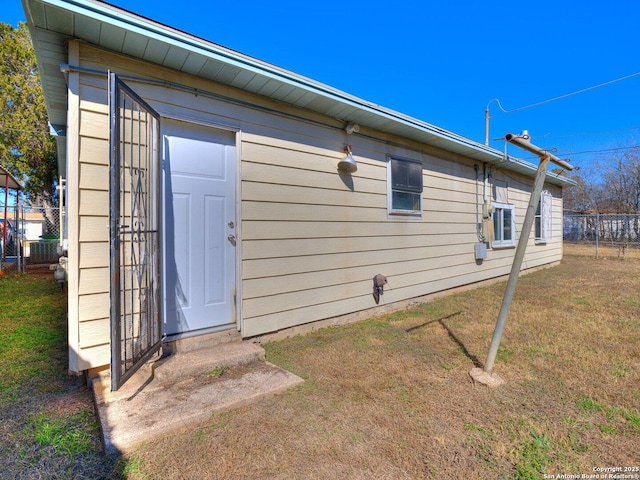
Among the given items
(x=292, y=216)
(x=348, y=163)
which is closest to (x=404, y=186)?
(x=348, y=163)

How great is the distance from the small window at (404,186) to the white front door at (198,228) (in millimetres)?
2381

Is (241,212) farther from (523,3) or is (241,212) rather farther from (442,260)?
(523,3)

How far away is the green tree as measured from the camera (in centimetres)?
1082

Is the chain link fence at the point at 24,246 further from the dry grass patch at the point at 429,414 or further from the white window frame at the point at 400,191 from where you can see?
the dry grass patch at the point at 429,414

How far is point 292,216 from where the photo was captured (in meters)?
3.53

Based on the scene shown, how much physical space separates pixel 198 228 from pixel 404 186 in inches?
120

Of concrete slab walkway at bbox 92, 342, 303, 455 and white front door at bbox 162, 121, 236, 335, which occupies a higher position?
white front door at bbox 162, 121, 236, 335

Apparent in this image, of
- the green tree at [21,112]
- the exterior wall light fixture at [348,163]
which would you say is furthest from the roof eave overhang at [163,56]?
the green tree at [21,112]

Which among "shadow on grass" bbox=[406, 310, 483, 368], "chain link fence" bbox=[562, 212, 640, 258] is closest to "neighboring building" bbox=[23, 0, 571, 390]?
"shadow on grass" bbox=[406, 310, 483, 368]

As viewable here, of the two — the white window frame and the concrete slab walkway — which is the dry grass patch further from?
the white window frame

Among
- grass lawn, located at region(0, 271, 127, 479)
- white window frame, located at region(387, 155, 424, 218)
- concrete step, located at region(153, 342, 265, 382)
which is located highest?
white window frame, located at region(387, 155, 424, 218)

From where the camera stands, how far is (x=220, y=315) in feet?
9.91

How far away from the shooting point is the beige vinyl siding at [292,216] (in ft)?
7.85

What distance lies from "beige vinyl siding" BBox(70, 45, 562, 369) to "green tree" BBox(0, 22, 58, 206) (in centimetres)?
1153
